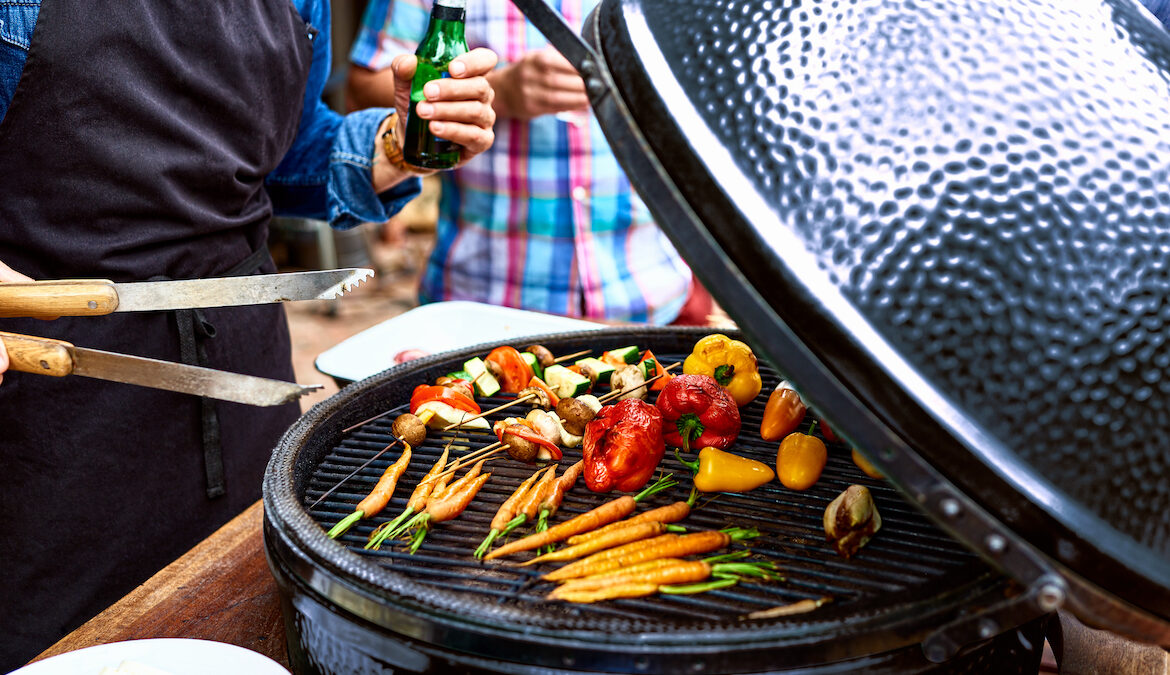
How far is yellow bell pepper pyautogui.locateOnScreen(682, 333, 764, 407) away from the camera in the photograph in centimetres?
215


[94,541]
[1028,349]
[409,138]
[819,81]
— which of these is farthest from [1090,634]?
[94,541]

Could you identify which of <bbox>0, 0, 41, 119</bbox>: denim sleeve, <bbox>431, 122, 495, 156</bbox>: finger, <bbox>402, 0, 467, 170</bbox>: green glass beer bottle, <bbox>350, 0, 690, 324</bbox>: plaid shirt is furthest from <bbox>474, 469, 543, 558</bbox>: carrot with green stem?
<bbox>350, 0, 690, 324</bbox>: plaid shirt

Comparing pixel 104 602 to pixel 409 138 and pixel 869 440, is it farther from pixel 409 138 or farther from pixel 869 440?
pixel 869 440

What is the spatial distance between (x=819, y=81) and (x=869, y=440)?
48cm

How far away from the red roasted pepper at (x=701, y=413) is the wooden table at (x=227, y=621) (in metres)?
0.79

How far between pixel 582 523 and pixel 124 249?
1.42 m

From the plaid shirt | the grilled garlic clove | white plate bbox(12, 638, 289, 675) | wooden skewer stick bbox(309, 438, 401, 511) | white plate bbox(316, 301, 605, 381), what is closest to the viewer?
white plate bbox(12, 638, 289, 675)

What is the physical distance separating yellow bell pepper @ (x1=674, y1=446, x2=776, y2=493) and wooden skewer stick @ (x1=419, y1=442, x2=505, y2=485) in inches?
19.1

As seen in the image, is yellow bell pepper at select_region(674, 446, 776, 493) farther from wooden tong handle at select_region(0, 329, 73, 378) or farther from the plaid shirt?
A: the plaid shirt

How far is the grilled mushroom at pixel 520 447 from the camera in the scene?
187 cm

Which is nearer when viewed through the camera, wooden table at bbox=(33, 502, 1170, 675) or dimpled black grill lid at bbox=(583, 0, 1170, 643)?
dimpled black grill lid at bbox=(583, 0, 1170, 643)

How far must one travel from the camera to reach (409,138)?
256 cm

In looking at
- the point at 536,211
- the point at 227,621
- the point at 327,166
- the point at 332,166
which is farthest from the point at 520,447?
the point at 536,211

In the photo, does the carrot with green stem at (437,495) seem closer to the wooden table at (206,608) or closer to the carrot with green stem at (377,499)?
the carrot with green stem at (377,499)
